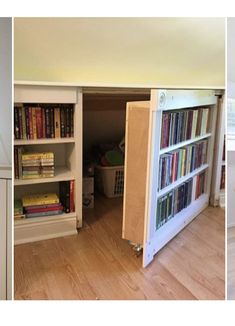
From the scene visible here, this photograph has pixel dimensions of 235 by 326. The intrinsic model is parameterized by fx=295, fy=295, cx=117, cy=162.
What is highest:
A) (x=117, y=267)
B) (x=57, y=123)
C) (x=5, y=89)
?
(x=5, y=89)

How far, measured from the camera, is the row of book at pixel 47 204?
162 centimetres

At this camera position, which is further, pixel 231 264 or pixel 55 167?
pixel 55 167

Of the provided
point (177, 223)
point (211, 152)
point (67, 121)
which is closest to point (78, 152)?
point (67, 121)

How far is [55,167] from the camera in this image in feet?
5.91

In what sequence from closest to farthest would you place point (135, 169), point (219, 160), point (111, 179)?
point (135, 169) < point (219, 160) < point (111, 179)

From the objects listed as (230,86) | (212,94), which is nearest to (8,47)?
(230,86)

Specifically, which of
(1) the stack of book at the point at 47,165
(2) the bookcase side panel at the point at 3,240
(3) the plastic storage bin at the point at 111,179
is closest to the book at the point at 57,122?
(1) the stack of book at the point at 47,165

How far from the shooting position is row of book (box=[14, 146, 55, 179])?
153 centimetres

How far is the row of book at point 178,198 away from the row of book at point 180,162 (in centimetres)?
8

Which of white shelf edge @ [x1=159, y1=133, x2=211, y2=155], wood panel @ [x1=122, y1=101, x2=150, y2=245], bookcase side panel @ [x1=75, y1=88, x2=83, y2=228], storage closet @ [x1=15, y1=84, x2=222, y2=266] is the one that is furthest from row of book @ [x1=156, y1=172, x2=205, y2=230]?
bookcase side panel @ [x1=75, y1=88, x2=83, y2=228]

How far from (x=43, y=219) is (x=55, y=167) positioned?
1.07ft

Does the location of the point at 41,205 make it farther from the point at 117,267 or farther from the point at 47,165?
the point at 117,267

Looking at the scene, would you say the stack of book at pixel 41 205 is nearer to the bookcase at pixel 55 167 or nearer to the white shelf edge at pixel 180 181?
the bookcase at pixel 55 167
